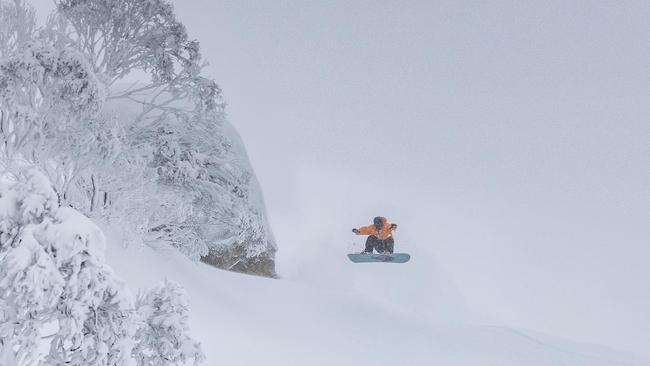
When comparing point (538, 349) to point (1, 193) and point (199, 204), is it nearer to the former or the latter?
point (199, 204)

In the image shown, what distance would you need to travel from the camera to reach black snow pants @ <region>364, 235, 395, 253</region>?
18.7 meters

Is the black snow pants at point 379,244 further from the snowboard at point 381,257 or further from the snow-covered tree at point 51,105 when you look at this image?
the snow-covered tree at point 51,105

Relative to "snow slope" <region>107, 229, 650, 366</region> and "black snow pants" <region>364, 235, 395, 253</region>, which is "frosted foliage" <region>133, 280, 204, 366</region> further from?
"black snow pants" <region>364, 235, 395, 253</region>

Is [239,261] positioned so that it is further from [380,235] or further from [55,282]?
[55,282]

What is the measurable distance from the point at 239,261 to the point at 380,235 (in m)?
5.16

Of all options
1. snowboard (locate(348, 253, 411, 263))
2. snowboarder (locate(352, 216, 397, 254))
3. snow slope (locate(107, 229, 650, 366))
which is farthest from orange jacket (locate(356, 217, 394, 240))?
snow slope (locate(107, 229, 650, 366))

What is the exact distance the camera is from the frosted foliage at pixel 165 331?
5.29 metres

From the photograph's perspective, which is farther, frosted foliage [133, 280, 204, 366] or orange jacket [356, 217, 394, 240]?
orange jacket [356, 217, 394, 240]

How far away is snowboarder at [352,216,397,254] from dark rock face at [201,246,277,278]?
4.23 meters

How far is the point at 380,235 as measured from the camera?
18688 millimetres

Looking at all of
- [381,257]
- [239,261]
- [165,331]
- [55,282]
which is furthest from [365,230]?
[55,282]

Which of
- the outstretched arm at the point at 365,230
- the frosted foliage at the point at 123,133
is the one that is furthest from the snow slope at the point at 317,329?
the outstretched arm at the point at 365,230

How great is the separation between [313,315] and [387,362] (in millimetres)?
2466

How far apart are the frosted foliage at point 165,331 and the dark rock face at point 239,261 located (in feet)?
42.2
